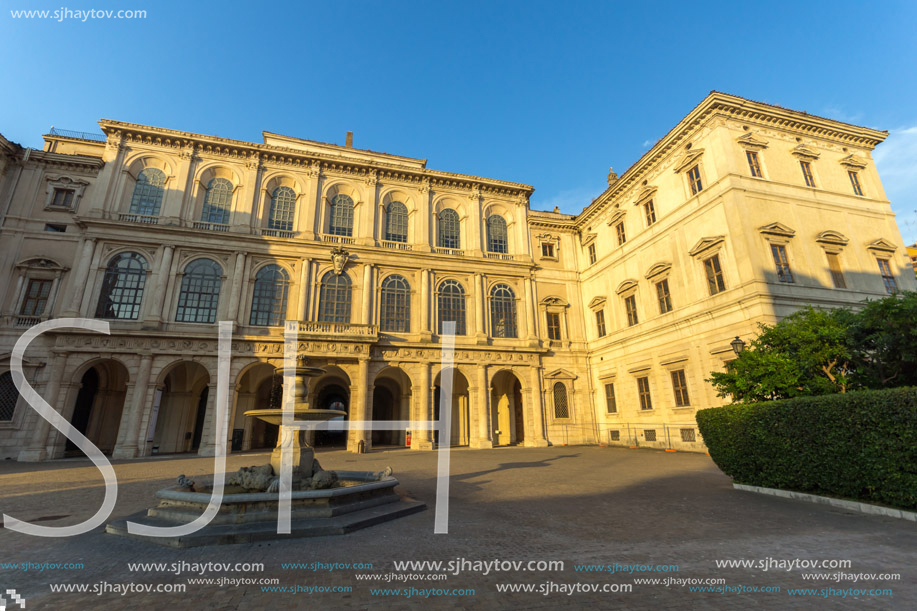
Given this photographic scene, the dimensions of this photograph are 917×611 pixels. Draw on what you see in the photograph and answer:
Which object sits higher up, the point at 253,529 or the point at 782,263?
the point at 782,263

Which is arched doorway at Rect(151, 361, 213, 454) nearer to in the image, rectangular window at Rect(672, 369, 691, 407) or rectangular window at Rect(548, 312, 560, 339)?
rectangular window at Rect(548, 312, 560, 339)

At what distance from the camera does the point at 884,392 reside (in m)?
→ 7.46

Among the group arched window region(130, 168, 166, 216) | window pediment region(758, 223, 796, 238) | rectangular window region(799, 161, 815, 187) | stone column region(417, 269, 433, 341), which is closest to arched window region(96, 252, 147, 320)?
arched window region(130, 168, 166, 216)

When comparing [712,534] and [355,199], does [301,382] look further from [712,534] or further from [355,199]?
[355,199]

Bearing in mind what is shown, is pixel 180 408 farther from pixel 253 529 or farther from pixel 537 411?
pixel 253 529

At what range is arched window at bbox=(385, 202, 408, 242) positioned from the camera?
90.0ft

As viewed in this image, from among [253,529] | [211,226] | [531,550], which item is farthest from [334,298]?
[531,550]

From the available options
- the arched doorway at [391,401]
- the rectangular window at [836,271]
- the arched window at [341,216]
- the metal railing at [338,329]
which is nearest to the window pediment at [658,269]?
the rectangular window at [836,271]

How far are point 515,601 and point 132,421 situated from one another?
23180 millimetres

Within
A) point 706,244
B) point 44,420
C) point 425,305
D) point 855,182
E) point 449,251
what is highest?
point 855,182

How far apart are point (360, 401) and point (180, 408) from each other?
10669 millimetres

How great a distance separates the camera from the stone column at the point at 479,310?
25922mm

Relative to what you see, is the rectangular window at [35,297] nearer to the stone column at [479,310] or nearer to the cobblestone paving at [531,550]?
the cobblestone paving at [531,550]

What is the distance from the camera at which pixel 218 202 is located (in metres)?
25.0
